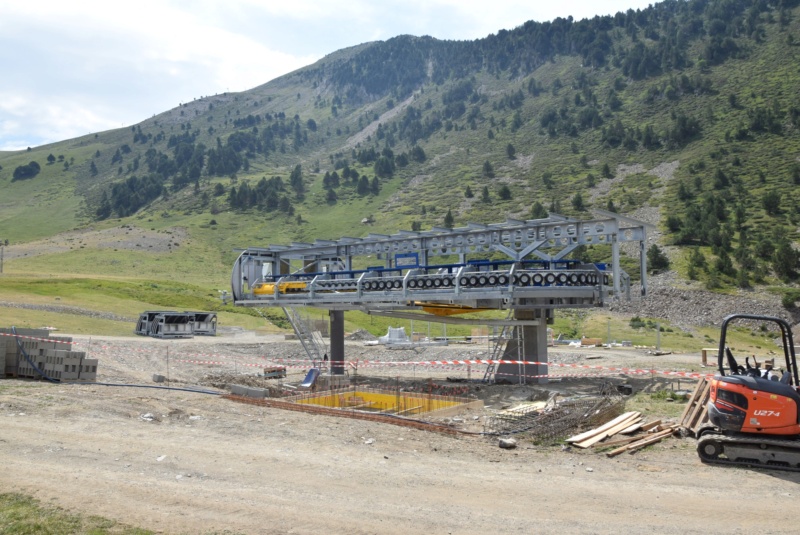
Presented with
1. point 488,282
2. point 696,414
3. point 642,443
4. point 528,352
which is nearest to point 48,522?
point 642,443

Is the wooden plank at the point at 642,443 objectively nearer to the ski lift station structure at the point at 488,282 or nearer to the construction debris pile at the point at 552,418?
the construction debris pile at the point at 552,418

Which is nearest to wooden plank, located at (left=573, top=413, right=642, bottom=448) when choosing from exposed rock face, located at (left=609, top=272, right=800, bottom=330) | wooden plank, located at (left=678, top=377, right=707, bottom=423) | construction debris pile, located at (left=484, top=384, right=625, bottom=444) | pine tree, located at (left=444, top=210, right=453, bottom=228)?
construction debris pile, located at (left=484, top=384, right=625, bottom=444)

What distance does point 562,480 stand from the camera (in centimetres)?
1131

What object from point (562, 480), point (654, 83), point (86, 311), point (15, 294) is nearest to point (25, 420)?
point (562, 480)

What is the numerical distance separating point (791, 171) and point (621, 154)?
38.2 metres

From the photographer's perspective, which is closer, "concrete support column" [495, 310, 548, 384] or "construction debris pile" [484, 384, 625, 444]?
"construction debris pile" [484, 384, 625, 444]

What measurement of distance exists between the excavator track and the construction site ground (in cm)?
23

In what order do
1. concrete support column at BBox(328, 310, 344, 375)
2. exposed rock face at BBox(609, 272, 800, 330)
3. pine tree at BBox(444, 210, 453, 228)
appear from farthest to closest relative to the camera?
pine tree at BBox(444, 210, 453, 228) < exposed rock face at BBox(609, 272, 800, 330) < concrete support column at BBox(328, 310, 344, 375)

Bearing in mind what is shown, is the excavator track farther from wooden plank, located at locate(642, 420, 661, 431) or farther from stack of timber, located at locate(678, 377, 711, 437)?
wooden plank, located at locate(642, 420, 661, 431)

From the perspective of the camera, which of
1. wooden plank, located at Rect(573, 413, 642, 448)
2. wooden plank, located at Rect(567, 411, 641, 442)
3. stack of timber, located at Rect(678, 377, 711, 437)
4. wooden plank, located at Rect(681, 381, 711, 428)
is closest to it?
wooden plank, located at Rect(573, 413, 642, 448)

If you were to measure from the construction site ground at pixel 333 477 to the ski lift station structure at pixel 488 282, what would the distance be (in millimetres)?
6797

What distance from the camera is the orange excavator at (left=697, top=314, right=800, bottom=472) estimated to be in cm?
1145

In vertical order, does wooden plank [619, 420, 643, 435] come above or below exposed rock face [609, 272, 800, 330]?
below

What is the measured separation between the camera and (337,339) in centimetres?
3022
